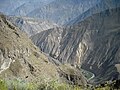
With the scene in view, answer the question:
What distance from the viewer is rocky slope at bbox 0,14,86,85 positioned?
371ft

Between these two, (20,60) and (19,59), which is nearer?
(20,60)

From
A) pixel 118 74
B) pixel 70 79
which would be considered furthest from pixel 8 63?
pixel 118 74

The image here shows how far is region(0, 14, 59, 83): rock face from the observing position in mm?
113312

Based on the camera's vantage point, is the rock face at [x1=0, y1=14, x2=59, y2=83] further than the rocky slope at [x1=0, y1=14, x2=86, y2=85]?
Yes

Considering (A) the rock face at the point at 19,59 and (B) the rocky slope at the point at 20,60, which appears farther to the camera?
(A) the rock face at the point at 19,59

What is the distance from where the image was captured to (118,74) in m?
162

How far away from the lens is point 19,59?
12031 centimetres

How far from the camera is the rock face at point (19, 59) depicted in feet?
372

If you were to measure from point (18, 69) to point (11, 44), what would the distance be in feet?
40.8

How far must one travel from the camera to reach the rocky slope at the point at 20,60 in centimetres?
11319

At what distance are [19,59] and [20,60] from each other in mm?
537

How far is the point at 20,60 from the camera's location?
120188 mm

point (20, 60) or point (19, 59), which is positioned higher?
point (19, 59)

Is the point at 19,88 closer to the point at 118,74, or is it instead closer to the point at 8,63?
the point at 8,63
